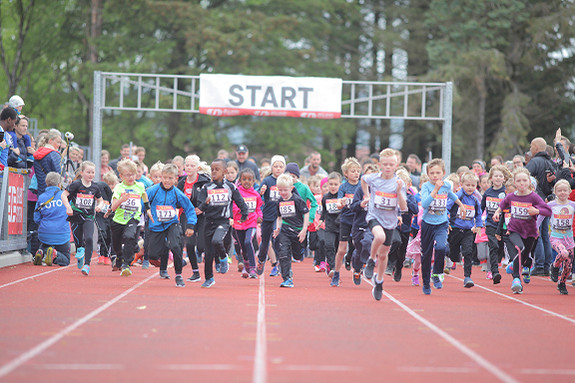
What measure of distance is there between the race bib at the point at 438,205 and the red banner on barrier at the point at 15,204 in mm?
7284

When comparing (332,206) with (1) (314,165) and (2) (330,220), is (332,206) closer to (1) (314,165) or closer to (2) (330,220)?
(2) (330,220)

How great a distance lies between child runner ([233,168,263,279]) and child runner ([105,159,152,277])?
159 centimetres

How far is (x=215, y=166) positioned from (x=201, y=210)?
2.20ft

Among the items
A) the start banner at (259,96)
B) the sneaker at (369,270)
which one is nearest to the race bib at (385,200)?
the sneaker at (369,270)

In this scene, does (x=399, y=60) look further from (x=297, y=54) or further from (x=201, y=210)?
(x=201, y=210)

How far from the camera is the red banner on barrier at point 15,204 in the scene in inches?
624

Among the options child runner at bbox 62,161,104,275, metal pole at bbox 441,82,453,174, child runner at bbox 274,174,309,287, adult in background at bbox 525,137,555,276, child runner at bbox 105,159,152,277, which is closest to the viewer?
child runner at bbox 274,174,309,287

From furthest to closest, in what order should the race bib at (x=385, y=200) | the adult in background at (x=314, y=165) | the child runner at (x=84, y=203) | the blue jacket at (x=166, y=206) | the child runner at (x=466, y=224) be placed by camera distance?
the adult in background at (x=314, y=165)
the child runner at (x=84, y=203)
the child runner at (x=466, y=224)
the blue jacket at (x=166, y=206)
the race bib at (x=385, y=200)

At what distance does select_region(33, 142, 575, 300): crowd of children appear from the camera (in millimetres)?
12884

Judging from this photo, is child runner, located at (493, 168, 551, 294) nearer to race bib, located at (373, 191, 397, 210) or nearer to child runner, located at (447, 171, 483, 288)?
child runner, located at (447, 171, 483, 288)

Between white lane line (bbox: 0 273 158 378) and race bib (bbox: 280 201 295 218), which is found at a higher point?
race bib (bbox: 280 201 295 218)

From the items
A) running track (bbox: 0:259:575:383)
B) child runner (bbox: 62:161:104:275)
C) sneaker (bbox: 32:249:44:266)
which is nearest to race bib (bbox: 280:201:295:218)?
running track (bbox: 0:259:575:383)

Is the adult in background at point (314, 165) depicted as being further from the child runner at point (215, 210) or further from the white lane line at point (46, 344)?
the white lane line at point (46, 344)

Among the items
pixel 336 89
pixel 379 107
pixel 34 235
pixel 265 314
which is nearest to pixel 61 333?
pixel 265 314
